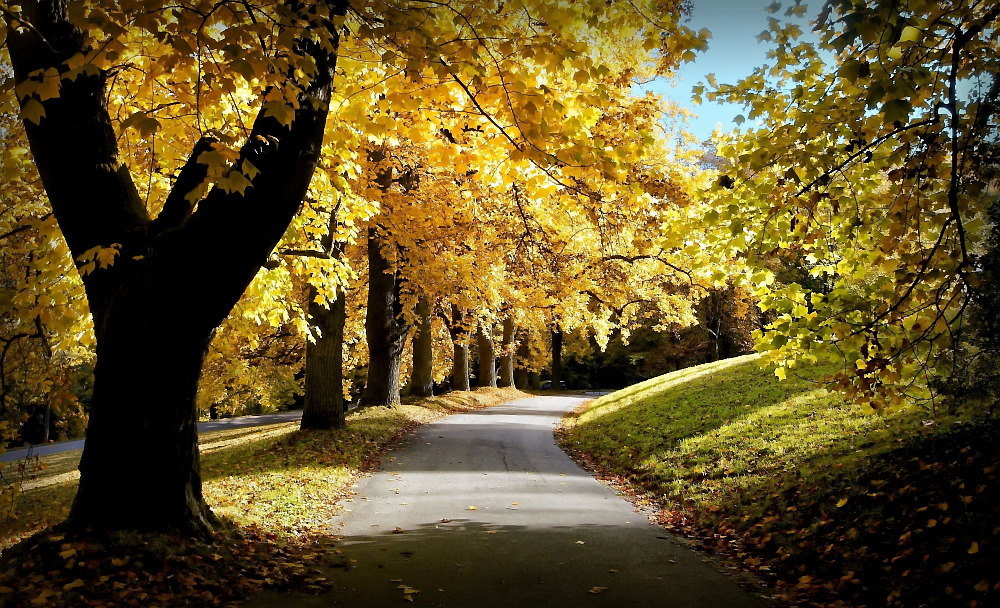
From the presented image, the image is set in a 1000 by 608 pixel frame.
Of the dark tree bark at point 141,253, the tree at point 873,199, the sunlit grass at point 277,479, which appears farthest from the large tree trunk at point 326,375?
the tree at point 873,199

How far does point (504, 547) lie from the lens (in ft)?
20.1

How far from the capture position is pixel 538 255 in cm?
1458

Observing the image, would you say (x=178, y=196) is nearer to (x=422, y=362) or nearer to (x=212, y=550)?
(x=212, y=550)

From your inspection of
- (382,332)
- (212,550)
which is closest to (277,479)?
(212,550)

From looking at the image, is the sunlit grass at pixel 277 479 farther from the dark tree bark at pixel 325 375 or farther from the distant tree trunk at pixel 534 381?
the distant tree trunk at pixel 534 381

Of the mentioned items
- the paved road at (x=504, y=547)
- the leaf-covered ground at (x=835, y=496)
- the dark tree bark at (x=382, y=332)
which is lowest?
the paved road at (x=504, y=547)

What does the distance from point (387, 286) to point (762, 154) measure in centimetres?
1259

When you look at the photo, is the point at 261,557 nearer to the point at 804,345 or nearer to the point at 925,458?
the point at 804,345

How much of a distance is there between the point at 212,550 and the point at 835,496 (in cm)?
599

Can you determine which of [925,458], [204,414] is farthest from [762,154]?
[204,414]

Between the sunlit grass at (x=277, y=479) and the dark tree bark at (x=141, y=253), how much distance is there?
46.7 inches

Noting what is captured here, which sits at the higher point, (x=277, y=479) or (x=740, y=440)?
(x=740, y=440)

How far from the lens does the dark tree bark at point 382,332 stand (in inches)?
658

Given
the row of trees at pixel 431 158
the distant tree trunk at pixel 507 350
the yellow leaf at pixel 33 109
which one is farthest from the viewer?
the distant tree trunk at pixel 507 350
